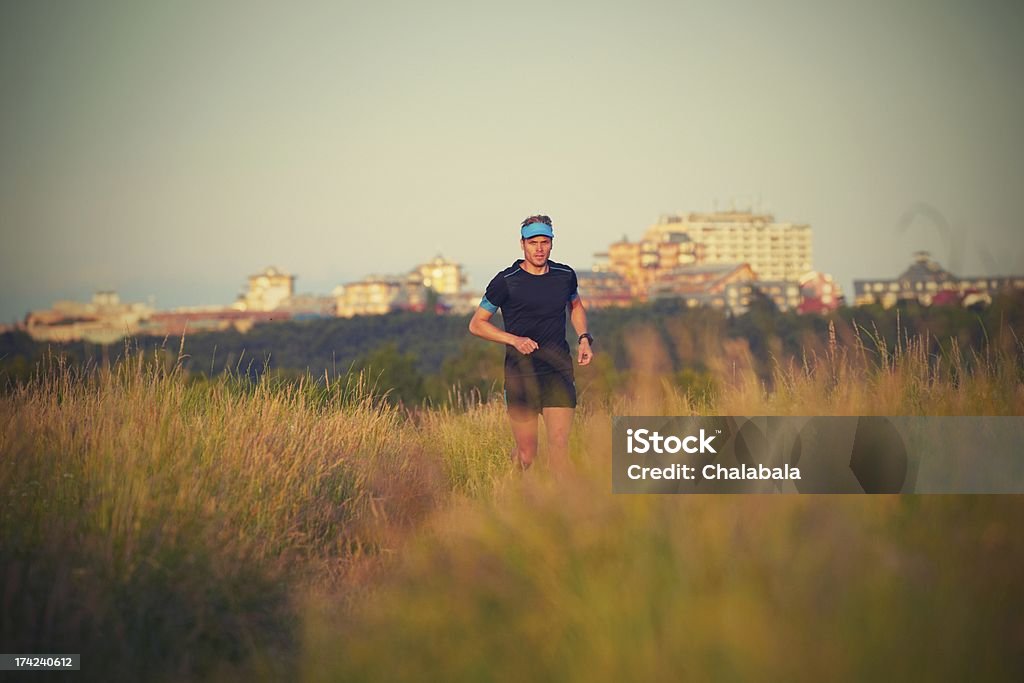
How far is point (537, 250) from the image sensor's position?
9.14m

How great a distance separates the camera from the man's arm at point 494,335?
29.0 ft

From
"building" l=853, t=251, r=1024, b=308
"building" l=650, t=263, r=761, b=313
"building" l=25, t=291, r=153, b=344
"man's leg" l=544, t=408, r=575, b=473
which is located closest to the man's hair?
"man's leg" l=544, t=408, r=575, b=473

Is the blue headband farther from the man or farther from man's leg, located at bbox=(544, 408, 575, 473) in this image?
man's leg, located at bbox=(544, 408, 575, 473)

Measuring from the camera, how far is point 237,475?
8.22 m

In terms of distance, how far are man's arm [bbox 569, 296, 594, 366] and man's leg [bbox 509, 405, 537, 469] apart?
0.61 m

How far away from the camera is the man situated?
9148 millimetres

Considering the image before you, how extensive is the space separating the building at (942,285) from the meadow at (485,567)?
0.76 meters

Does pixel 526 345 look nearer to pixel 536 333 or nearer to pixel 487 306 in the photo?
pixel 536 333

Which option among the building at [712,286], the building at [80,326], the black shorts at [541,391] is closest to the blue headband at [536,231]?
the black shorts at [541,391]

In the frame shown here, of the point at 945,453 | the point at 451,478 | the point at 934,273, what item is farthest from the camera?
the point at 451,478

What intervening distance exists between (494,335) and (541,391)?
56 cm

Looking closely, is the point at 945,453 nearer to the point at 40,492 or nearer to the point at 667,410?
the point at 667,410

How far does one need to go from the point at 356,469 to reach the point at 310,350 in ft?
312

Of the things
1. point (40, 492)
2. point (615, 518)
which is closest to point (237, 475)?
point (40, 492)
